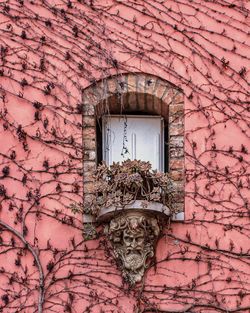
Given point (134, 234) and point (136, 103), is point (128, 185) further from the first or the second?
point (136, 103)

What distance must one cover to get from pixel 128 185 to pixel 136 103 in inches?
46.1

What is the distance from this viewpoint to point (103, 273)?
40.3ft

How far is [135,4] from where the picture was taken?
13.1 metres

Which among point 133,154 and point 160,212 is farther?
point 133,154

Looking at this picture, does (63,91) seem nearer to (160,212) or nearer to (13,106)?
(13,106)

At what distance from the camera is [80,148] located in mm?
12648

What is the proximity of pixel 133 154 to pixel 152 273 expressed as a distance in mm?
1272

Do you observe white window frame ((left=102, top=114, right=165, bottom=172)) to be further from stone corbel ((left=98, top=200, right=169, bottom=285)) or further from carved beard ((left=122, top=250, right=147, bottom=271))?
carved beard ((left=122, top=250, right=147, bottom=271))

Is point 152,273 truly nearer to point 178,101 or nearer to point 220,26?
point 178,101

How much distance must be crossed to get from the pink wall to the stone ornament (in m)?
0.11

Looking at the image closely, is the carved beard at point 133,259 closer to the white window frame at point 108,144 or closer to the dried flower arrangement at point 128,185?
the dried flower arrangement at point 128,185

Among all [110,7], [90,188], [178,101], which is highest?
[110,7]

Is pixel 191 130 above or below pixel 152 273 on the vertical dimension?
above

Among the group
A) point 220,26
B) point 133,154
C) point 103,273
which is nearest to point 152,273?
point 103,273
